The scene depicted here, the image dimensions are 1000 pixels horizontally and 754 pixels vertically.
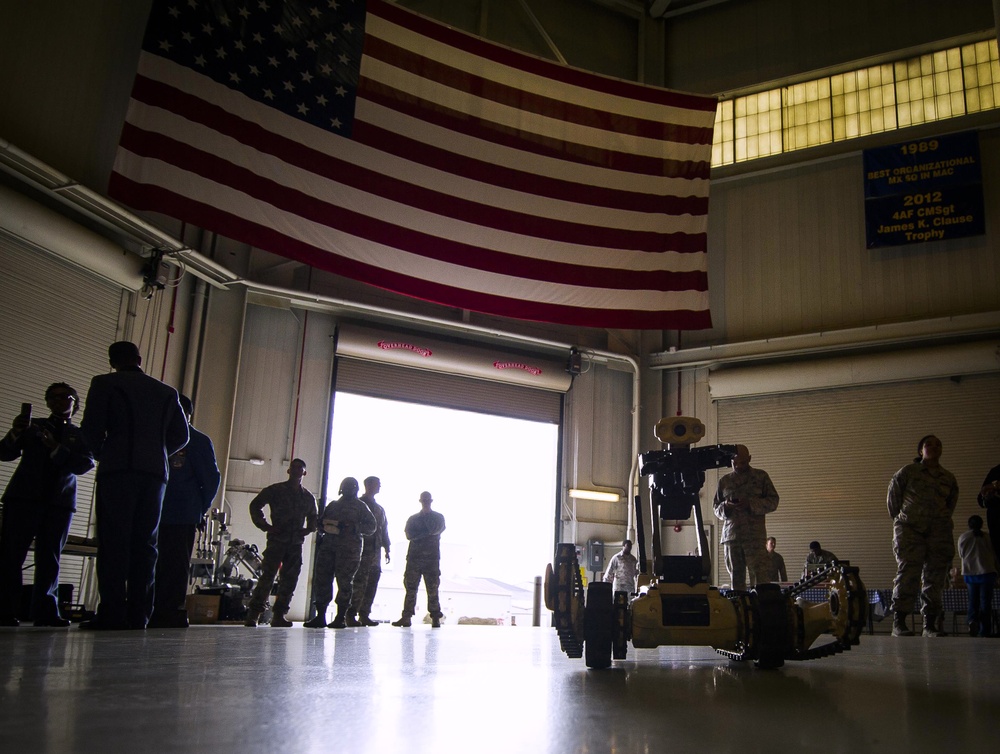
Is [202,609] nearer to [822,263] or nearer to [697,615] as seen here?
[697,615]

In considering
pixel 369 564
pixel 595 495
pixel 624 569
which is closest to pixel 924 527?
pixel 369 564

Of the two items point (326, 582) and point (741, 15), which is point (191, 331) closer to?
point (326, 582)

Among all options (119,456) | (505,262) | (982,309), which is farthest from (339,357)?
(982,309)

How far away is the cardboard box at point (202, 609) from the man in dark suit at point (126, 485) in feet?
11.7

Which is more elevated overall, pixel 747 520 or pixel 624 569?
pixel 747 520

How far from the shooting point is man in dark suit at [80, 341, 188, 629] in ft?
13.3

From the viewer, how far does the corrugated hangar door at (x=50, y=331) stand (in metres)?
8.16

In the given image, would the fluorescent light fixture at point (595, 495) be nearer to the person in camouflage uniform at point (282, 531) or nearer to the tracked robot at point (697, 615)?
the person in camouflage uniform at point (282, 531)

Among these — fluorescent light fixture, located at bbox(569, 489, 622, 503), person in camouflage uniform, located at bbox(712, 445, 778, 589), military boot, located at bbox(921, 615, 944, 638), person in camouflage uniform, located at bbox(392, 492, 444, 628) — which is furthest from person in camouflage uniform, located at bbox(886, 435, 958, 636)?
fluorescent light fixture, located at bbox(569, 489, 622, 503)

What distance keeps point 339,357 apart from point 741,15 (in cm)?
862

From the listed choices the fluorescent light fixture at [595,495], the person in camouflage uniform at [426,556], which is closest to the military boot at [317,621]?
the person in camouflage uniform at [426,556]

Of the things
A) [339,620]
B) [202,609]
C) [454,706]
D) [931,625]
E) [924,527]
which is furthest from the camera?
[202,609]

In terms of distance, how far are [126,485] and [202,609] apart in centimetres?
398

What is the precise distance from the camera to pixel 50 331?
8.70 m
